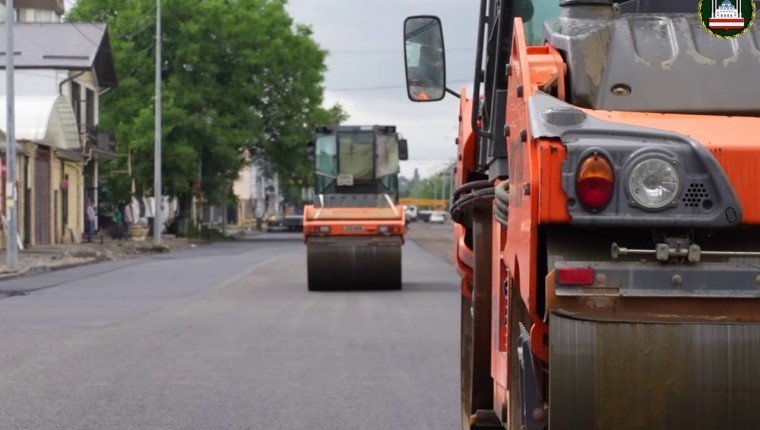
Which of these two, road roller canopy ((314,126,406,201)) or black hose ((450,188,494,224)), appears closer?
black hose ((450,188,494,224))

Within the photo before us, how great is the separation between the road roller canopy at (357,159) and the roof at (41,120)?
19.5m

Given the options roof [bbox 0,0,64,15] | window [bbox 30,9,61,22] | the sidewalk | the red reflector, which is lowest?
the sidewalk

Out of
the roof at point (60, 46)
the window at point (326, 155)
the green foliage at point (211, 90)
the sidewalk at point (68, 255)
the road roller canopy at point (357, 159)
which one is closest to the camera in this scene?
the road roller canopy at point (357, 159)

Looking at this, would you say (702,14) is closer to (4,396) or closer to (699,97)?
(699,97)

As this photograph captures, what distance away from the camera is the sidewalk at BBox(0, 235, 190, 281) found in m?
31.2

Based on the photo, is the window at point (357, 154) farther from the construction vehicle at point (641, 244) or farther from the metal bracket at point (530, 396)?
the metal bracket at point (530, 396)

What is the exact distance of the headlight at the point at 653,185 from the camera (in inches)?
155

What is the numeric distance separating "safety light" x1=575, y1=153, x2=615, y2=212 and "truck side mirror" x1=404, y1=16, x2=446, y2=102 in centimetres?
307

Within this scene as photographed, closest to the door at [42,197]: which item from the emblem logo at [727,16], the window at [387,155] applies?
the window at [387,155]

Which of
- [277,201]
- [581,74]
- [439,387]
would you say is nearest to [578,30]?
[581,74]

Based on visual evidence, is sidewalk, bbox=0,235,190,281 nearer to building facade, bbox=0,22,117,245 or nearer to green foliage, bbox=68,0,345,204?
building facade, bbox=0,22,117,245

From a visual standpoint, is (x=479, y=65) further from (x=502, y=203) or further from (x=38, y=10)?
(x=38, y=10)

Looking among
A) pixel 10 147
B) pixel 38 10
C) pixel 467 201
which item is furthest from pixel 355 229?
pixel 38 10

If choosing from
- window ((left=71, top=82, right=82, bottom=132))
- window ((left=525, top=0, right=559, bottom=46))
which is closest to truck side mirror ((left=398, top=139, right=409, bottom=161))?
window ((left=525, top=0, right=559, bottom=46))
